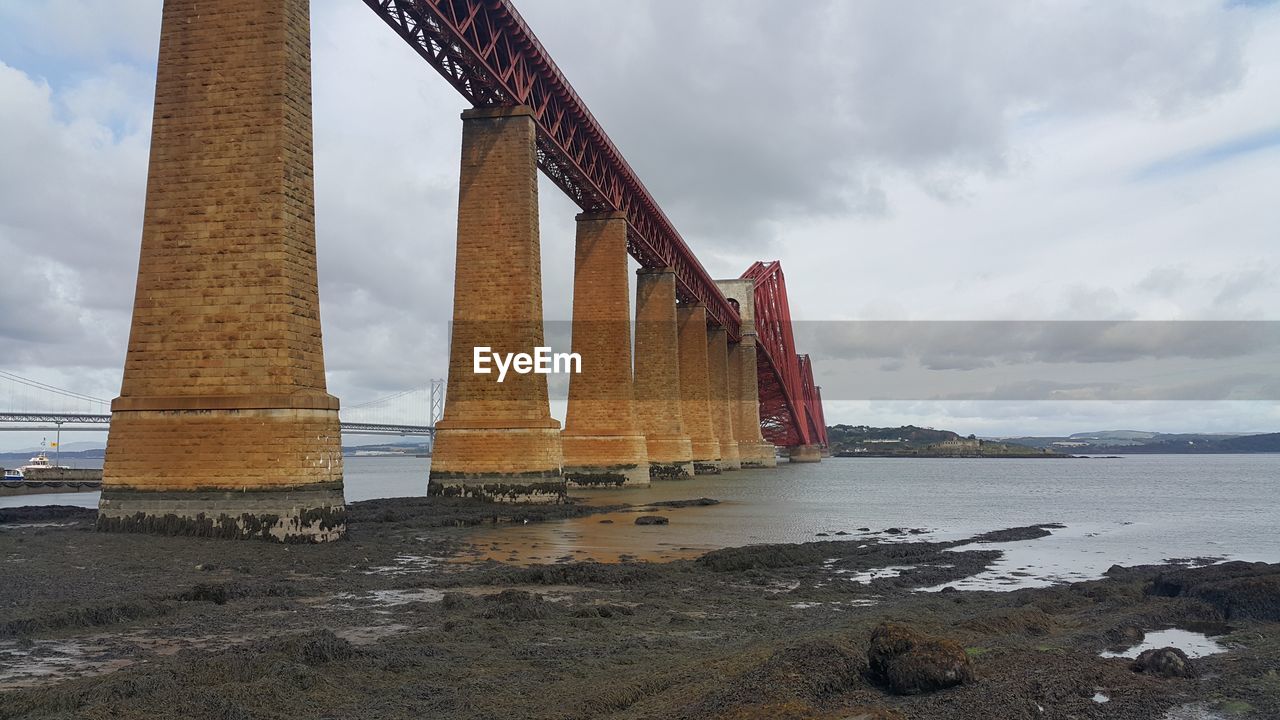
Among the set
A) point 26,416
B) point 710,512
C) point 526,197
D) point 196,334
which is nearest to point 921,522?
point 710,512

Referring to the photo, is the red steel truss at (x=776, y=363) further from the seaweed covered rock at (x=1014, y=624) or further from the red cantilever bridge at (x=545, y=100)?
the seaweed covered rock at (x=1014, y=624)

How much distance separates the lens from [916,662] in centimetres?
675

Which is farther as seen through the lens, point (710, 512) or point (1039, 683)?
point (710, 512)

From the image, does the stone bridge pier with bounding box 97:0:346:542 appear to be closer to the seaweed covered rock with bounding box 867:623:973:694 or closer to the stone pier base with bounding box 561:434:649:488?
the seaweed covered rock with bounding box 867:623:973:694

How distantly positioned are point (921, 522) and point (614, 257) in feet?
67.7

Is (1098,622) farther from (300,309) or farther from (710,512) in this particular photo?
(710,512)

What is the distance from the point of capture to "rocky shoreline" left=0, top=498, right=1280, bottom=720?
6.50m

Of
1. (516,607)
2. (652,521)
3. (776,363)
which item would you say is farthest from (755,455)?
(516,607)

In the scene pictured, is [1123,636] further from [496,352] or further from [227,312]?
[496,352]

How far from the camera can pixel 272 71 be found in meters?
16.6

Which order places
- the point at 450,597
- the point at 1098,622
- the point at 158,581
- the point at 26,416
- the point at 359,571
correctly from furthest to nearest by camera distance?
the point at 26,416
the point at 359,571
the point at 158,581
the point at 450,597
the point at 1098,622

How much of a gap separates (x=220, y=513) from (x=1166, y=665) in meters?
13.7

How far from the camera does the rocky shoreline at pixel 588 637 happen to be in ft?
21.3

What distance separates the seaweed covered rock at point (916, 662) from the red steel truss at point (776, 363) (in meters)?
93.6
